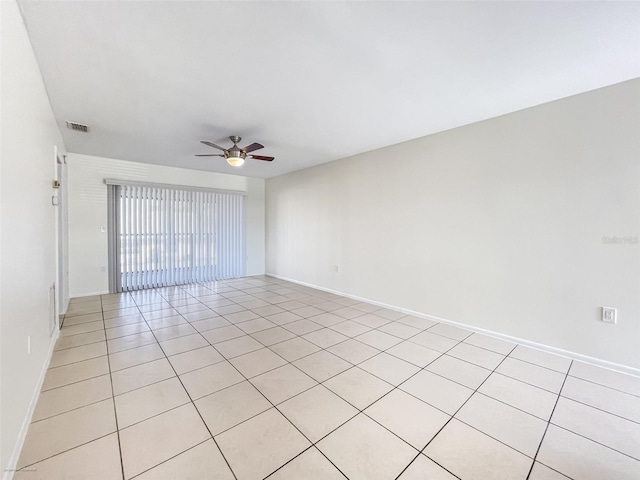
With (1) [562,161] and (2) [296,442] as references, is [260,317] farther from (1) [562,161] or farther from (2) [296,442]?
(1) [562,161]

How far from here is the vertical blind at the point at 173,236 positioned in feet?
16.5

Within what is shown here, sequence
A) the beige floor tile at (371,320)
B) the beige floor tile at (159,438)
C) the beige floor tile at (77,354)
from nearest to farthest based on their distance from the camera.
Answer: the beige floor tile at (159,438)
the beige floor tile at (77,354)
the beige floor tile at (371,320)

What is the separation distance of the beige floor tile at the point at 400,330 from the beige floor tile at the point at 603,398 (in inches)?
53.4

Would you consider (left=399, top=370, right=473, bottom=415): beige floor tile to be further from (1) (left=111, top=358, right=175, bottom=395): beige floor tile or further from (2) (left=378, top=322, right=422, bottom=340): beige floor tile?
(1) (left=111, top=358, right=175, bottom=395): beige floor tile

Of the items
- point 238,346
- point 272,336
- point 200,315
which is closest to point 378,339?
point 272,336

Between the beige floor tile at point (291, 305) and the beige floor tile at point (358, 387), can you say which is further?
the beige floor tile at point (291, 305)

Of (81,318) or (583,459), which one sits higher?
(81,318)

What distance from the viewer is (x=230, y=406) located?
186 centimetres

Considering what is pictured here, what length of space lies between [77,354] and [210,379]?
1494 mm

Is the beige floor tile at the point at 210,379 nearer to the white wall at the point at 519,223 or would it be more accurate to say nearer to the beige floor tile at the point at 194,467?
the beige floor tile at the point at 194,467

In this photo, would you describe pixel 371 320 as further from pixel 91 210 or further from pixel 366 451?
pixel 91 210

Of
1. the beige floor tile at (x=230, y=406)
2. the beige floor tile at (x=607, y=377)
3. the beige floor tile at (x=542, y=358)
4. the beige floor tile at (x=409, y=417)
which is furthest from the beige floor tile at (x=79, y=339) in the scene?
the beige floor tile at (x=607, y=377)

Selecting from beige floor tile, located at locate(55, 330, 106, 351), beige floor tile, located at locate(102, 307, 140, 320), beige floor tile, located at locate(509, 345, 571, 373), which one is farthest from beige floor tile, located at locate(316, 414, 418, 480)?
beige floor tile, located at locate(102, 307, 140, 320)

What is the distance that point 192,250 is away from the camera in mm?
5770
